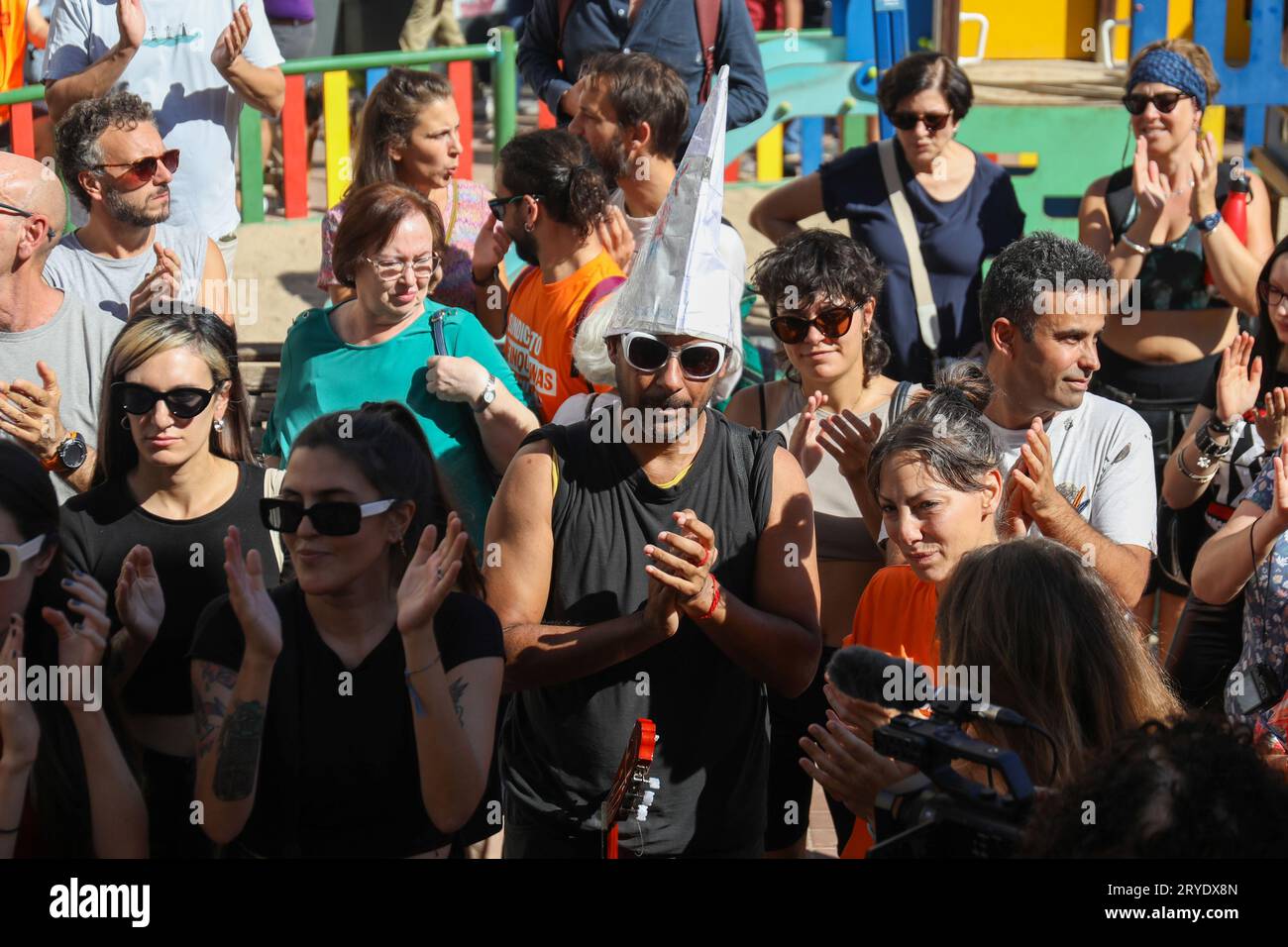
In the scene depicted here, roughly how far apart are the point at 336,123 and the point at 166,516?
506 centimetres

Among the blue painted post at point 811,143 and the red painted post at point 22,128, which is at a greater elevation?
the red painted post at point 22,128

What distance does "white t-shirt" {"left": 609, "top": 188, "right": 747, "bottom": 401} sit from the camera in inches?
134

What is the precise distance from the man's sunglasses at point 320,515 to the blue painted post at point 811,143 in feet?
20.1

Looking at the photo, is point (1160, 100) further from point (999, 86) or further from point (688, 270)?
point (999, 86)

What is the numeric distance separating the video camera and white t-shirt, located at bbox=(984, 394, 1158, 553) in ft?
4.71

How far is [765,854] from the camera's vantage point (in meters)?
3.50

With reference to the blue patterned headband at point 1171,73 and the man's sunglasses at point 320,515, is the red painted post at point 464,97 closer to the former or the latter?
the blue patterned headband at point 1171,73

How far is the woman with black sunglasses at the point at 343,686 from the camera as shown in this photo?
2643 millimetres

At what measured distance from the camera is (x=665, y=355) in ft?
10.6

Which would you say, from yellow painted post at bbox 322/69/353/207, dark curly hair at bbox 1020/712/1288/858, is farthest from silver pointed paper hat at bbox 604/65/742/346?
yellow painted post at bbox 322/69/353/207

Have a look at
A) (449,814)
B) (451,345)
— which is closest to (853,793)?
(449,814)

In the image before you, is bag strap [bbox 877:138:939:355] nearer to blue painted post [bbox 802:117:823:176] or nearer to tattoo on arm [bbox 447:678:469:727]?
tattoo on arm [bbox 447:678:469:727]

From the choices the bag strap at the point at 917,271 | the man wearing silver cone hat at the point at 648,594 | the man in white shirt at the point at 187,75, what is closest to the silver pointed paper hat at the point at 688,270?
the man wearing silver cone hat at the point at 648,594

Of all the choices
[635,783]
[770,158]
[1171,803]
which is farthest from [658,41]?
[1171,803]
